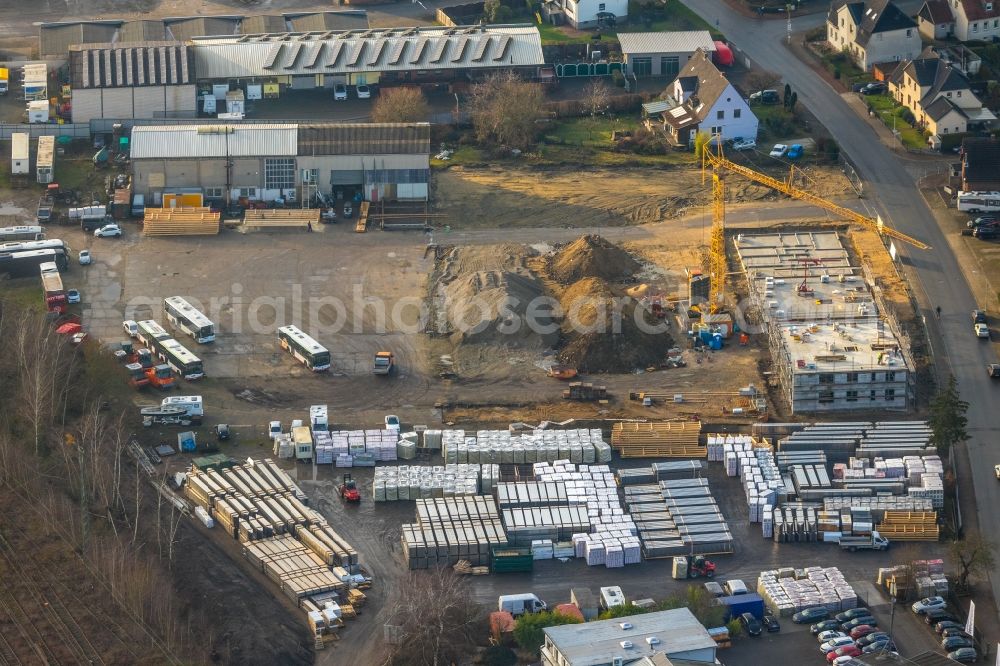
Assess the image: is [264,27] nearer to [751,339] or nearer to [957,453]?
[751,339]

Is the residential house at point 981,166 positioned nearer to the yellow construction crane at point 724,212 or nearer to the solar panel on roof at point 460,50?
the yellow construction crane at point 724,212

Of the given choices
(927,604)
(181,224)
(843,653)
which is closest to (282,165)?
(181,224)

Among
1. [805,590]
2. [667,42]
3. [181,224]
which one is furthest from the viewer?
[667,42]

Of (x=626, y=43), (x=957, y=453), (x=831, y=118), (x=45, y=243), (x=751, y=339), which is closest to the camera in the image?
(x=957, y=453)

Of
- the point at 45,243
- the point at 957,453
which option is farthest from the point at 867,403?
the point at 45,243

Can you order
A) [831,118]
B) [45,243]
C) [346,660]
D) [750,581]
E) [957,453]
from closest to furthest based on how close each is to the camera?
[346,660], [750,581], [957,453], [45,243], [831,118]

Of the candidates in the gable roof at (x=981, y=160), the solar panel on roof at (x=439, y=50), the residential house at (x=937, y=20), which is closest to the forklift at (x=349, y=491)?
the gable roof at (x=981, y=160)

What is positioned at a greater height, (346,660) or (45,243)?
(45,243)

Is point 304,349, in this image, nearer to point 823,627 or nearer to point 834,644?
point 823,627
